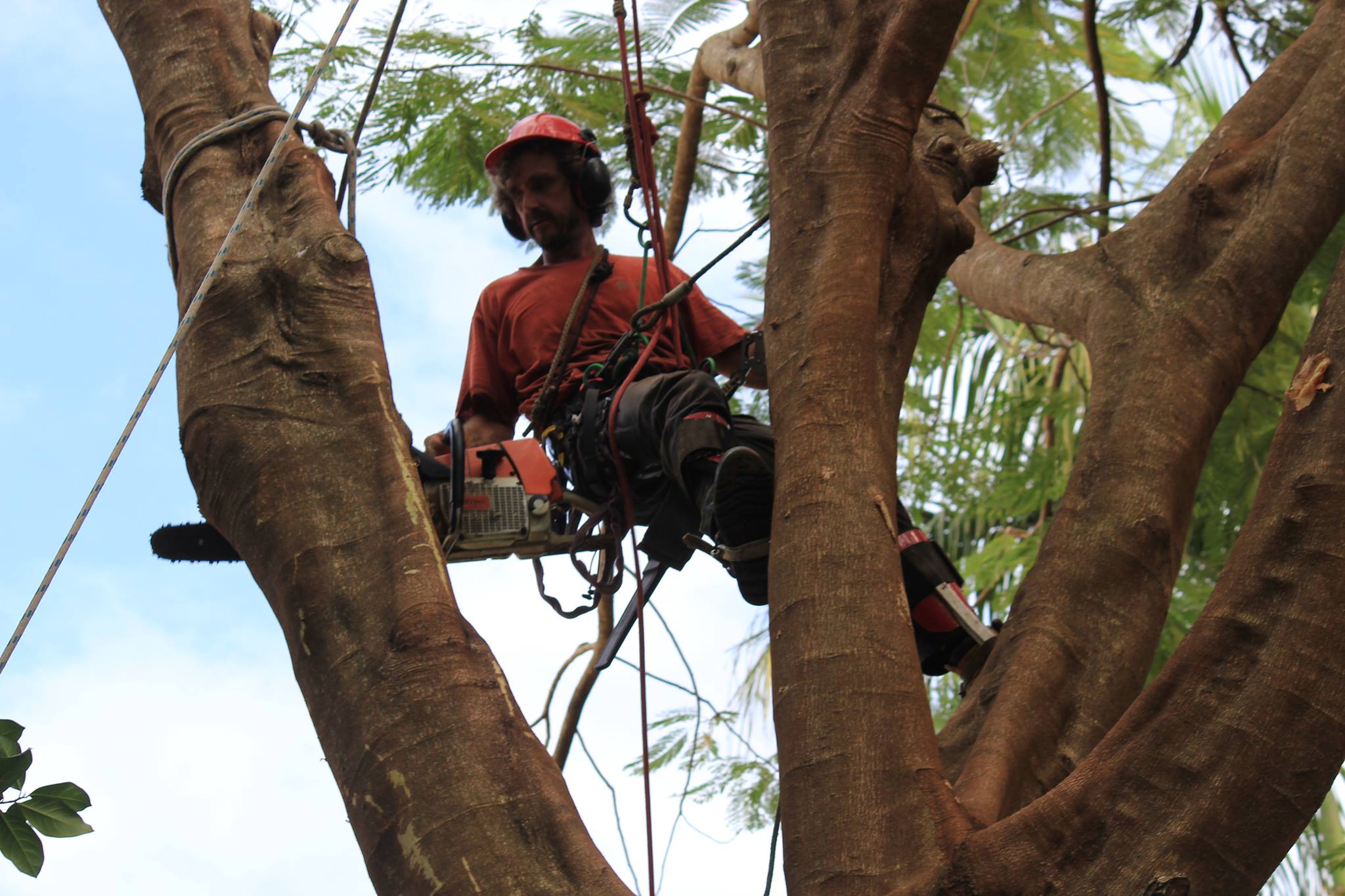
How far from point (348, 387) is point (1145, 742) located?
121cm

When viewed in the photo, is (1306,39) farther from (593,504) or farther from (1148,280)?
(593,504)

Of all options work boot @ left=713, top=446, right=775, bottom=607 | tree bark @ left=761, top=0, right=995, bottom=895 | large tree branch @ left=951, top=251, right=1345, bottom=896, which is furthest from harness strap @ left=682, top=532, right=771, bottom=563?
large tree branch @ left=951, top=251, right=1345, bottom=896

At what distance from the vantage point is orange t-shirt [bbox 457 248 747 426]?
3674mm

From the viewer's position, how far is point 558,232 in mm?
3812

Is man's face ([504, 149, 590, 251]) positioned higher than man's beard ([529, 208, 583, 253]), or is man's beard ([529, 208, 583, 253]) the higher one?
man's face ([504, 149, 590, 251])

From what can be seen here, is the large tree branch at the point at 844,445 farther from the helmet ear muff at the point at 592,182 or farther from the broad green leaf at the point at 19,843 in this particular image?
the helmet ear muff at the point at 592,182

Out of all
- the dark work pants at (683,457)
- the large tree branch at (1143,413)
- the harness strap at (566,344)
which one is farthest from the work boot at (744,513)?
the harness strap at (566,344)

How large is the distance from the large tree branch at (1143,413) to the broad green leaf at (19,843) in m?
1.21

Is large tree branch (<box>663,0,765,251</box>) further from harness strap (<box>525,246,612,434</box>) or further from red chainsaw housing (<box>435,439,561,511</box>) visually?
red chainsaw housing (<box>435,439,561,511</box>)

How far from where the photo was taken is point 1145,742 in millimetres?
1788

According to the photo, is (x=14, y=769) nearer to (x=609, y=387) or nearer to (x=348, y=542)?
(x=348, y=542)

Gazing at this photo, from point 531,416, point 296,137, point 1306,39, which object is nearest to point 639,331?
A: point 531,416

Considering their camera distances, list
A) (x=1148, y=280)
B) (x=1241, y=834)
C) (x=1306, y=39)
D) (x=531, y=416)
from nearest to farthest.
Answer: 1. (x=1241, y=834)
2. (x=1148, y=280)
3. (x=1306, y=39)
4. (x=531, y=416)

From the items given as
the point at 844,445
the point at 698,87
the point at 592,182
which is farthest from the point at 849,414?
the point at 698,87
